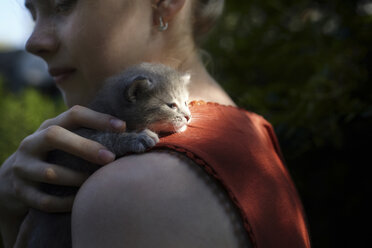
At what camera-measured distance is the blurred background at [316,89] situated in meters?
2.16

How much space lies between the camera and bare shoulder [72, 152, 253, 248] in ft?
3.31

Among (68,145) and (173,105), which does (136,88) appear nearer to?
(173,105)

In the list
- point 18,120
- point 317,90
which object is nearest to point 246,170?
point 317,90

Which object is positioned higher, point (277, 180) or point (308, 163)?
point (277, 180)

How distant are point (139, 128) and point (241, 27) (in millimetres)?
2189

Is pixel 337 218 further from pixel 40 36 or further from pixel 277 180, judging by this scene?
pixel 40 36

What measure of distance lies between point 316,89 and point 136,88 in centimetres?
114

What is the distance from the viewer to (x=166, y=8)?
1637 millimetres

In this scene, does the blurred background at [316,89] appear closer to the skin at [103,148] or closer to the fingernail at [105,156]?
the skin at [103,148]

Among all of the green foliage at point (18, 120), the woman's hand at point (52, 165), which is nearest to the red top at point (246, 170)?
the woman's hand at point (52, 165)

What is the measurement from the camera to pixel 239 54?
3322 mm

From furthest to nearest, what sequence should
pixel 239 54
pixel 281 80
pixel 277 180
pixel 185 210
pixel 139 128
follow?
1. pixel 239 54
2. pixel 281 80
3. pixel 139 128
4. pixel 277 180
5. pixel 185 210

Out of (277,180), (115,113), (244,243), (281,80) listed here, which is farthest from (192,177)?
(281,80)

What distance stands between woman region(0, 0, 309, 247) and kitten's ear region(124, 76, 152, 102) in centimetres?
12
